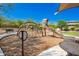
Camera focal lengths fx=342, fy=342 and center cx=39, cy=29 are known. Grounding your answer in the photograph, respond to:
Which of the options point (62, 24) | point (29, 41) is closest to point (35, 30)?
point (29, 41)

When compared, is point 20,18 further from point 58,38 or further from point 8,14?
point 58,38

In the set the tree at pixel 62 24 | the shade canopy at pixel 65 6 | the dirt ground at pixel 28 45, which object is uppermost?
the shade canopy at pixel 65 6

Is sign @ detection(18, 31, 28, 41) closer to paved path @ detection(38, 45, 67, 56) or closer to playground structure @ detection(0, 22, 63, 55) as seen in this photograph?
playground structure @ detection(0, 22, 63, 55)

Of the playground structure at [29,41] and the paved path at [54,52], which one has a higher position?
the playground structure at [29,41]

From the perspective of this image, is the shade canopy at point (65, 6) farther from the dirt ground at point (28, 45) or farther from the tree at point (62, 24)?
the dirt ground at point (28, 45)

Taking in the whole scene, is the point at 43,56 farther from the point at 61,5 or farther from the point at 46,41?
the point at 61,5

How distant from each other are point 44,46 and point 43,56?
0.13 metres

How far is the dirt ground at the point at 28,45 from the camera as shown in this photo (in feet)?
13.0

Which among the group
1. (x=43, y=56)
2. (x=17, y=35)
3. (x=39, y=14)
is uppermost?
(x=39, y=14)

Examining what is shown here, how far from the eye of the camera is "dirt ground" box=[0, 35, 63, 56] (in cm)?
395

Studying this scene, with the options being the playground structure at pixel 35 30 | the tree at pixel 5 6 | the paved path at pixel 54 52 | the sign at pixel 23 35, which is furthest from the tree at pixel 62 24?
the tree at pixel 5 6

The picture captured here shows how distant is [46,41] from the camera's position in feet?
13.1

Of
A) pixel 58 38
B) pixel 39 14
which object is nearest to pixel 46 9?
pixel 39 14

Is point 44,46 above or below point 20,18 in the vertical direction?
below
